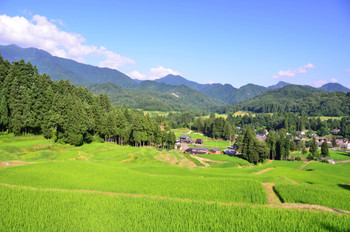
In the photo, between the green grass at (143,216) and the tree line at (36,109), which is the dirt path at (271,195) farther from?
the tree line at (36,109)

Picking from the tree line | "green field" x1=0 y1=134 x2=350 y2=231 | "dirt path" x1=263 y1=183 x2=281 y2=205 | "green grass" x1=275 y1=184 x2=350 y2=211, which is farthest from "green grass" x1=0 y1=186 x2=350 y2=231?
the tree line

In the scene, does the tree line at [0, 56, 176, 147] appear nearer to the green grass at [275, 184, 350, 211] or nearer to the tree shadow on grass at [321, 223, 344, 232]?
the green grass at [275, 184, 350, 211]

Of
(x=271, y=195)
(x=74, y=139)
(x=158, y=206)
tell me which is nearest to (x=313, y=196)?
(x=271, y=195)

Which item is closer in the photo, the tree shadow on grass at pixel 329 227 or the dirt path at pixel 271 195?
the tree shadow on grass at pixel 329 227

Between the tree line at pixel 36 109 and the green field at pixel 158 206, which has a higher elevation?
the tree line at pixel 36 109

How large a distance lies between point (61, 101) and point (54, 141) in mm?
10976

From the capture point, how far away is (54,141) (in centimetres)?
5269

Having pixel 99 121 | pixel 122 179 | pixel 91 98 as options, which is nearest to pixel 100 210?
pixel 122 179

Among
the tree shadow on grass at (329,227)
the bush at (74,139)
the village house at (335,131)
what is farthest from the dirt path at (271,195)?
the village house at (335,131)

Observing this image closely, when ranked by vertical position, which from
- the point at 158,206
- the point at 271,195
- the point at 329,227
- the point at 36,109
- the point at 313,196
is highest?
the point at 36,109

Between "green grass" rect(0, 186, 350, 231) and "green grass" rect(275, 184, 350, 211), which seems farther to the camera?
"green grass" rect(275, 184, 350, 211)

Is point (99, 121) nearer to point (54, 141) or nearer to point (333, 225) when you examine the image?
point (54, 141)

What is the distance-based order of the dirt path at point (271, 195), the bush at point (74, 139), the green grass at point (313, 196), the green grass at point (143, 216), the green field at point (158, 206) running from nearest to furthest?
the green grass at point (143, 216) → the green field at point (158, 206) → the green grass at point (313, 196) → the dirt path at point (271, 195) → the bush at point (74, 139)

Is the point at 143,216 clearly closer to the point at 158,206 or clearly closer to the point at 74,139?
the point at 158,206
